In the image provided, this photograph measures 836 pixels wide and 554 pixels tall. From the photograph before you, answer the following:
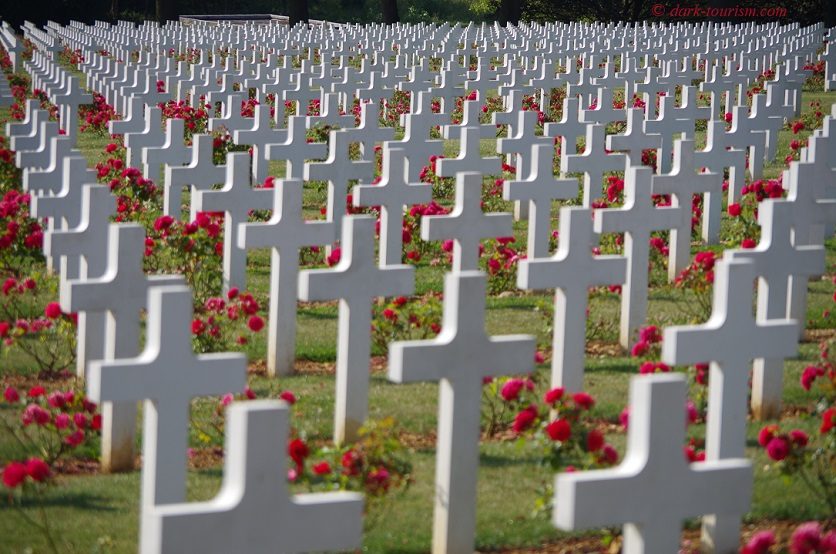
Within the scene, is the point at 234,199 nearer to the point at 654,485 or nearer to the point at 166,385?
the point at 166,385

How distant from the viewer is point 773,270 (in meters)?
6.02

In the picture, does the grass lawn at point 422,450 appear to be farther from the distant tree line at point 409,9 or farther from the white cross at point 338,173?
the distant tree line at point 409,9

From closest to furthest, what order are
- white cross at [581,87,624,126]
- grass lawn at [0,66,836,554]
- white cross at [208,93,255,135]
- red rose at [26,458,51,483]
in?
red rose at [26,458,51,483] → grass lawn at [0,66,836,554] → white cross at [208,93,255,135] → white cross at [581,87,624,126]

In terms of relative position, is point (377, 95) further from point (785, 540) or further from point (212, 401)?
point (785, 540)

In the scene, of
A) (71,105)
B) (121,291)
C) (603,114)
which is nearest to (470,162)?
(603,114)

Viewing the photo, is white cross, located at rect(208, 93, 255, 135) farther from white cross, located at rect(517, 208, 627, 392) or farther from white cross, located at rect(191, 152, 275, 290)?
white cross, located at rect(517, 208, 627, 392)

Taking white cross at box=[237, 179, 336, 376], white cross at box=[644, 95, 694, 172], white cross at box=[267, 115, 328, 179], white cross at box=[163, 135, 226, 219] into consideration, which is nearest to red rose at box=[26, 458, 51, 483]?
white cross at box=[237, 179, 336, 376]

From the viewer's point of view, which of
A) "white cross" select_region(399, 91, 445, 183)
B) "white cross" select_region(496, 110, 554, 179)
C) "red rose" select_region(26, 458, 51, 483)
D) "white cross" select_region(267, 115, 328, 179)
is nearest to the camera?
"red rose" select_region(26, 458, 51, 483)

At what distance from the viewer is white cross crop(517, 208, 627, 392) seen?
19.4ft

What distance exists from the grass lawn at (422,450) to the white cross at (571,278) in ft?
0.97

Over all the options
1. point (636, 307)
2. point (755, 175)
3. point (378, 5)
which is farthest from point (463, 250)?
point (378, 5)

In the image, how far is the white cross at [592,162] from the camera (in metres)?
10.1

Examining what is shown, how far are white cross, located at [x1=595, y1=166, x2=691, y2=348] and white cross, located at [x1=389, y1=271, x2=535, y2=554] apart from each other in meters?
3.04

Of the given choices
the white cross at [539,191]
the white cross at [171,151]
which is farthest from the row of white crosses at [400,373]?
the white cross at [171,151]
